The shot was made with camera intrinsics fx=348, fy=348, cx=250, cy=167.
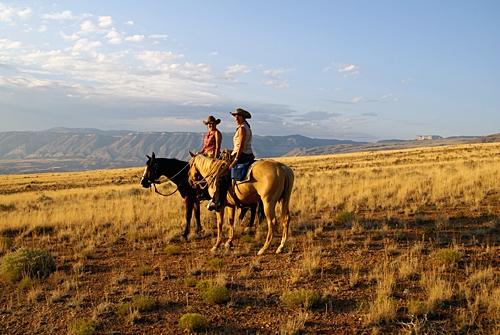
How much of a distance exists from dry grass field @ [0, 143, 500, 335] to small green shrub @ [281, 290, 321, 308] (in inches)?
0.7

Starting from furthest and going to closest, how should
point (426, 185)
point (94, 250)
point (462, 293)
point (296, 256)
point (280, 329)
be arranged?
point (426, 185)
point (94, 250)
point (296, 256)
point (462, 293)
point (280, 329)

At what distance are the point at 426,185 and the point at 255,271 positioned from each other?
11995mm

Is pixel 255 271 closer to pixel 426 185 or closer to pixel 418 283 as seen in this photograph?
pixel 418 283

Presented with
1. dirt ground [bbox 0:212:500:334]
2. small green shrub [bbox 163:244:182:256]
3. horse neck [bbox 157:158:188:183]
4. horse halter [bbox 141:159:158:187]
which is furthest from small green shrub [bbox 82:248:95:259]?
horse neck [bbox 157:158:188:183]

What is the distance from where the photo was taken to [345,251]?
786 cm

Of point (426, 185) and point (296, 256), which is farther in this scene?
point (426, 185)

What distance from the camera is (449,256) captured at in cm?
666

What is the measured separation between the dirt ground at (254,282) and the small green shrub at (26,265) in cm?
22

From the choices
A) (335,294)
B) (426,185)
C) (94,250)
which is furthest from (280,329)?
(426,185)

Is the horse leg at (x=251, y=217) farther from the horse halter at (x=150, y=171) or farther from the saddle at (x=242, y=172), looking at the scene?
the horse halter at (x=150, y=171)

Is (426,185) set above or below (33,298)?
above

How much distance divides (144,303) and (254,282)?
1948 millimetres

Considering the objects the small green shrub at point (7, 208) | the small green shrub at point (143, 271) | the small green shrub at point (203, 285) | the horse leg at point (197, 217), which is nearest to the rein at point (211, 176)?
the horse leg at point (197, 217)

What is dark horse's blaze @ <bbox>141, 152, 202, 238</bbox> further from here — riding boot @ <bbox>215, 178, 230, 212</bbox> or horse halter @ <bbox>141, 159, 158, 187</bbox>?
riding boot @ <bbox>215, 178, 230, 212</bbox>
